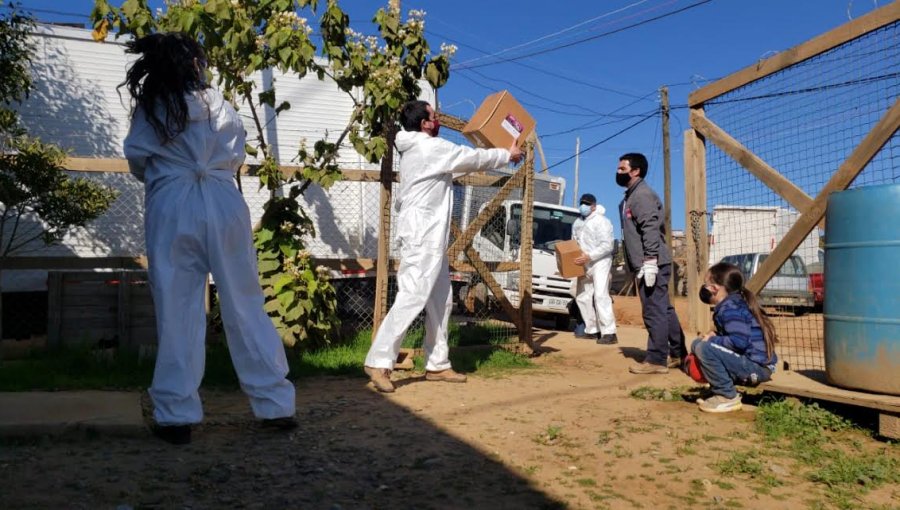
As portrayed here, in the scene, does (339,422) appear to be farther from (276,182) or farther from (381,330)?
(276,182)

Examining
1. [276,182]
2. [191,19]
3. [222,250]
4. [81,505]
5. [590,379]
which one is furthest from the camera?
[276,182]

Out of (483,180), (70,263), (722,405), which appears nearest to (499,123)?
(483,180)

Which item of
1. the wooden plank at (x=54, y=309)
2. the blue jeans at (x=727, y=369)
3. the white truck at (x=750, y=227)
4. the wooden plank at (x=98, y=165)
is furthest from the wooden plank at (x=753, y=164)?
the wooden plank at (x=54, y=309)

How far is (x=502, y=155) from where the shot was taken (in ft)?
17.3

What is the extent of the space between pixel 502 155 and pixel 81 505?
11.6ft

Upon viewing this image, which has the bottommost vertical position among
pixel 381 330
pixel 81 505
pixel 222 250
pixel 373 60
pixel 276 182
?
pixel 81 505

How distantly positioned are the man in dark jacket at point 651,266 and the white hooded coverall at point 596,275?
253cm

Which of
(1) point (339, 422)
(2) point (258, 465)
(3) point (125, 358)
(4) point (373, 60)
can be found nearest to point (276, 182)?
(4) point (373, 60)

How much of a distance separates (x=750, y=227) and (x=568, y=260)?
263 centimetres

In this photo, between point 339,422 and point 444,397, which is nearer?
point 339,422

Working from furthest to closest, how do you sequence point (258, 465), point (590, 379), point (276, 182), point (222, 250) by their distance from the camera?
1. point (276, 182)
2. point (590, 379)
3. point (222, 250)
4. point (258, 465)

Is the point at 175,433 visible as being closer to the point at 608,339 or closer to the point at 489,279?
the point at 489,279

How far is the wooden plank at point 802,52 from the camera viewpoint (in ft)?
17.7

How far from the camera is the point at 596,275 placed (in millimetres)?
9281
